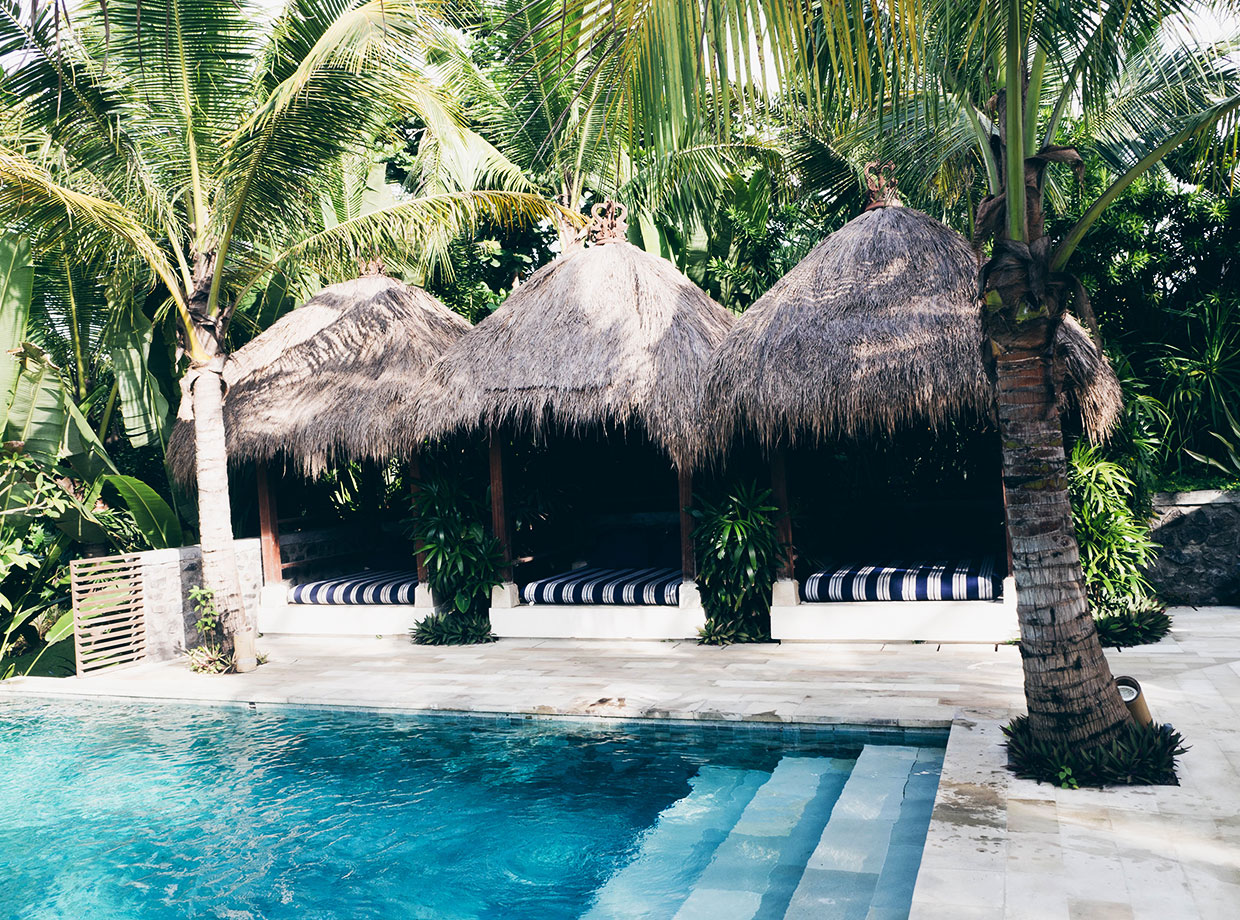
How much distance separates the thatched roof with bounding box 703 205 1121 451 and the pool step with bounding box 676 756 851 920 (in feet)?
9.75

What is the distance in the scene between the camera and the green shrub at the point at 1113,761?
407 cm

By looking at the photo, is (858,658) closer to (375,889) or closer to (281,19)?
(375,889)

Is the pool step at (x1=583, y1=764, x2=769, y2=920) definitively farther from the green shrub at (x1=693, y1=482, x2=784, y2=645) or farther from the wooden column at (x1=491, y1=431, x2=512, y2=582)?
the wooden column at (x1=491, y1=431, x2=512, y2=582)

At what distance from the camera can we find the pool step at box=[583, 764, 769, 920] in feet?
12.6

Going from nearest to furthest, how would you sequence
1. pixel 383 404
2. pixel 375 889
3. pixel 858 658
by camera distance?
1. pixel 375 889
2. pixel 858 658
3. pixel 383 404

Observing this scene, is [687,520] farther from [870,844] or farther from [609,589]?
[870,844]

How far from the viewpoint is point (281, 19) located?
284 inches

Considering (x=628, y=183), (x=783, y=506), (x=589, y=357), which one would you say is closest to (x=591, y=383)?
(x=589, y=357)

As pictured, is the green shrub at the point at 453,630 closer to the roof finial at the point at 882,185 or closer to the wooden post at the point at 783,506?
the wooden post at the point at 783,506

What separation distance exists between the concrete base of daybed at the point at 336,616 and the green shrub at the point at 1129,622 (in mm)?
5707

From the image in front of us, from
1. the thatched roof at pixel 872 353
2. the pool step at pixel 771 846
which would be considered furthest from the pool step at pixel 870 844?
the thatched roof at pixel 872 353

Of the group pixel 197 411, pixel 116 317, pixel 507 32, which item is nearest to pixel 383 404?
pixel 197 411

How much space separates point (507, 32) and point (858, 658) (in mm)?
9730

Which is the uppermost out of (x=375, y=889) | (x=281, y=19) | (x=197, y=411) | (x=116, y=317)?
(x=281, y=19)
